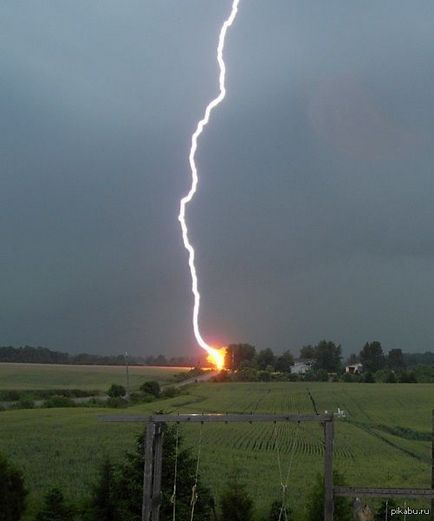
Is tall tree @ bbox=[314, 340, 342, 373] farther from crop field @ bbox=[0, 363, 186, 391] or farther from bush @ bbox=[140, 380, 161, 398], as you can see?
bush @ bbox=[140, 380, 161, 398]

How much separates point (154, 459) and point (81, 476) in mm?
16244

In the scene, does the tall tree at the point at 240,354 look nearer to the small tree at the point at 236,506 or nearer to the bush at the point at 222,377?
the bush at the point at 222,377

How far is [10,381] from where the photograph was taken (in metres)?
75.8

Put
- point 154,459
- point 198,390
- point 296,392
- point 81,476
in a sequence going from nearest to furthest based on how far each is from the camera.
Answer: point 154,459, point 81,476, point 296,392, point 198,390

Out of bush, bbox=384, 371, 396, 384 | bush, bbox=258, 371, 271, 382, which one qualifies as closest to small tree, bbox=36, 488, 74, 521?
bush, bbox=258, 371, 271, 382

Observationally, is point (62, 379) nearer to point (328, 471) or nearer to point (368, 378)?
point (368, 378)

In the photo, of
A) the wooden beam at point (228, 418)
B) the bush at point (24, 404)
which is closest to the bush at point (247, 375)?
the bush at point (24, 404)

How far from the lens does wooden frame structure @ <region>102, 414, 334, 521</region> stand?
8211 mm

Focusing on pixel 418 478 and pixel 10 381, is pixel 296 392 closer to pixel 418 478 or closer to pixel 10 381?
pixel 10 381

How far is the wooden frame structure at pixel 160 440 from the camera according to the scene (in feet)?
26.9

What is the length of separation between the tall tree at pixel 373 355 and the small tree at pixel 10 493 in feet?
348

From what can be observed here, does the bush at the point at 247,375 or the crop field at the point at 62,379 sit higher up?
the bush at the point at 247,375

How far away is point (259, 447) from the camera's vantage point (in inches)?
1158

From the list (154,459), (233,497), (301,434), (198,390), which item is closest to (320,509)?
(233,497)
